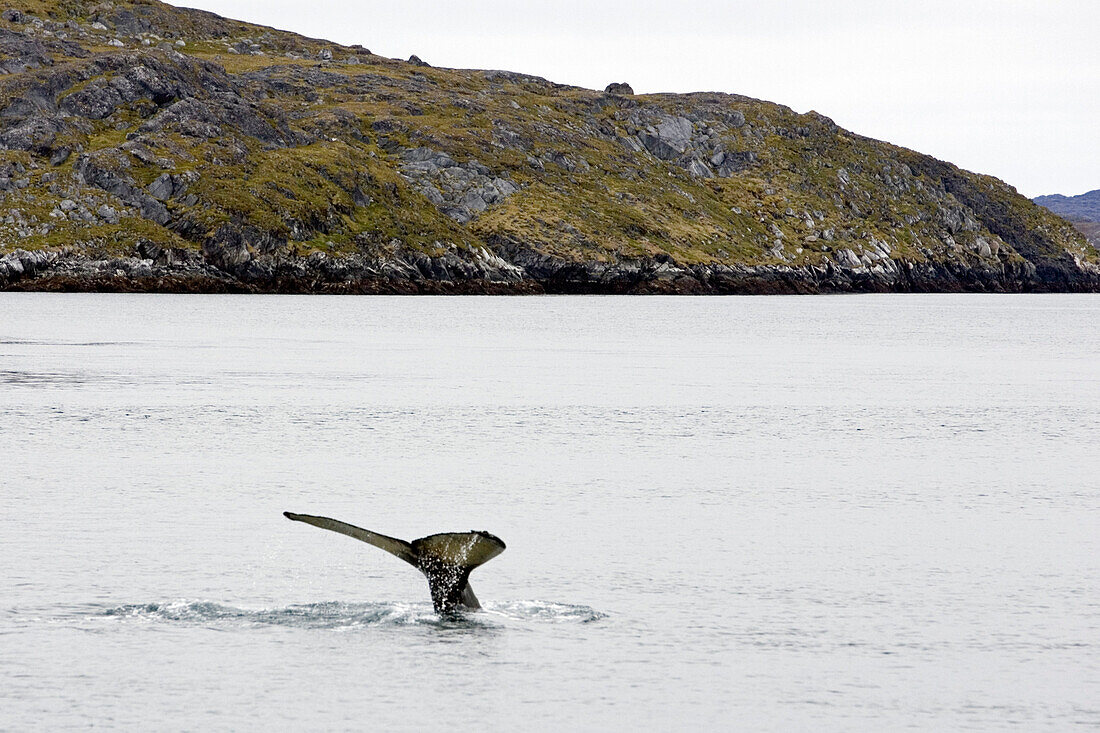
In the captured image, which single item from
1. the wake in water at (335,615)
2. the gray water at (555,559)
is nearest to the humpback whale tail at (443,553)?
the wake in water at (335,615)

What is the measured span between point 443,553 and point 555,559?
536 cm

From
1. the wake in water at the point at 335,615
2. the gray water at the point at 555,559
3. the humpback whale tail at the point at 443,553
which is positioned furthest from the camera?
the wake in water at the point at 335,615

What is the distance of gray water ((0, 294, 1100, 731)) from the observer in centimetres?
1625

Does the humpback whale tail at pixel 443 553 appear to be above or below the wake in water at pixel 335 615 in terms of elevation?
above

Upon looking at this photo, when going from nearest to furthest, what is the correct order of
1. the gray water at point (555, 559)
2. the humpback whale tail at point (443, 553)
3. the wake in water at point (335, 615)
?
the gray water at point (555, 559) < the humpback whale tail at point (443, 553) < the wake in water at point (335, 615)

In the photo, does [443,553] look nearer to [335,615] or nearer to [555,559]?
[335,615]

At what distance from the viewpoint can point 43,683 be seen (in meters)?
16.4

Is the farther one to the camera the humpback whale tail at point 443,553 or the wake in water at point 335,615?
the wake in water at point 335,615

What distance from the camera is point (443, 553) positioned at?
19.2 m

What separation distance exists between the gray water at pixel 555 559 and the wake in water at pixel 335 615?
0.07 metres

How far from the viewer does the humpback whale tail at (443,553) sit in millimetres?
18109

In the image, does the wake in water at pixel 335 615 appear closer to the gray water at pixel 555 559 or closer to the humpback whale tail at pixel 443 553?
the gray water at pixel 555 559

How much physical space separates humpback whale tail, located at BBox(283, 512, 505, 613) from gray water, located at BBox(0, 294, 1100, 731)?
0.49 metres

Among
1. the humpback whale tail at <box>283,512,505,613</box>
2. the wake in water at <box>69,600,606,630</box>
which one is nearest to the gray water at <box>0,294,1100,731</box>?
the wake in water at <box>69,600,606,630</box>
